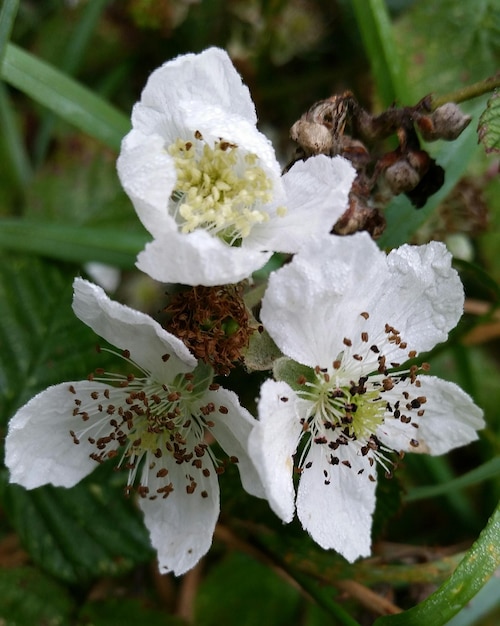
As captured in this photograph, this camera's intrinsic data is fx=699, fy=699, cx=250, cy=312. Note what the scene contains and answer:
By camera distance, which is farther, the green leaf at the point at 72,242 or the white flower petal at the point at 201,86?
the green leaf at the point at 72,242

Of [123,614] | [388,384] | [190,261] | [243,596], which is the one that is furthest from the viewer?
[243,596]

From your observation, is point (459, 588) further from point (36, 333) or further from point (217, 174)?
point (36, 333)

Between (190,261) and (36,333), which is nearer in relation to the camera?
(190,261)

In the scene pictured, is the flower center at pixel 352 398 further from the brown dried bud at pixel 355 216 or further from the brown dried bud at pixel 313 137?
the brown dried bud at pixel 313 137

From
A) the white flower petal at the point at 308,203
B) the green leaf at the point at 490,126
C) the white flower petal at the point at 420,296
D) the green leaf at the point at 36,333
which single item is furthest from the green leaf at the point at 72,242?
the green leaf at the point at 490,126

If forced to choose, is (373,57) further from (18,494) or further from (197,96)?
(18,494)

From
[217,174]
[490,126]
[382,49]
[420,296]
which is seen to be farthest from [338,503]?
[382,49]

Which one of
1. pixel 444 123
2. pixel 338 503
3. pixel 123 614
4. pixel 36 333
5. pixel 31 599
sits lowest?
pixel 123 614
